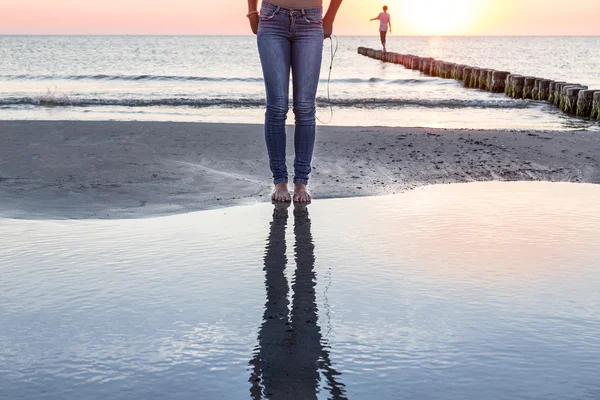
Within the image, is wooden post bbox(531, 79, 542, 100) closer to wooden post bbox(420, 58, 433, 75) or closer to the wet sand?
the wet sand

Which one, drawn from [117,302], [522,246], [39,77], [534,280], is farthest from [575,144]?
[39,77]

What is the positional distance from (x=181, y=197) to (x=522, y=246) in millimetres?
2153

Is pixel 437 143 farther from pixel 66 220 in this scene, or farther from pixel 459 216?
pixel 66 220

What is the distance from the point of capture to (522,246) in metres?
3.42

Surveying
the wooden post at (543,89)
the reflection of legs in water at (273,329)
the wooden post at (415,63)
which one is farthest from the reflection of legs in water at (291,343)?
the wooden post at (415,63)

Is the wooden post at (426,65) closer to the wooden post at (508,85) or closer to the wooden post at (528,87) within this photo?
the wooden post at (508,85)

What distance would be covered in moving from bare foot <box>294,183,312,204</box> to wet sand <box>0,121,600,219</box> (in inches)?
7.8

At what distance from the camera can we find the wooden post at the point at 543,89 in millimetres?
17828

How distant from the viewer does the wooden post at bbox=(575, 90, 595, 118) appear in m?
14.0

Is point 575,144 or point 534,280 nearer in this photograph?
point 534,280

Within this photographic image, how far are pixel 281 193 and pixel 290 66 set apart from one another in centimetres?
79

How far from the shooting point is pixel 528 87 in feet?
62.1

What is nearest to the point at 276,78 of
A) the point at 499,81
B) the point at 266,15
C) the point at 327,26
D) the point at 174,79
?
the point at 266,15

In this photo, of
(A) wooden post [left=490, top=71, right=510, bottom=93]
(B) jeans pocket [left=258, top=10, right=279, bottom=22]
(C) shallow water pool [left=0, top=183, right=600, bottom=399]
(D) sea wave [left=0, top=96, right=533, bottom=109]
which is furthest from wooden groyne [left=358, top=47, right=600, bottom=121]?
(C) shallow water pool [left=0, top=183, right=600, bottom=399]
